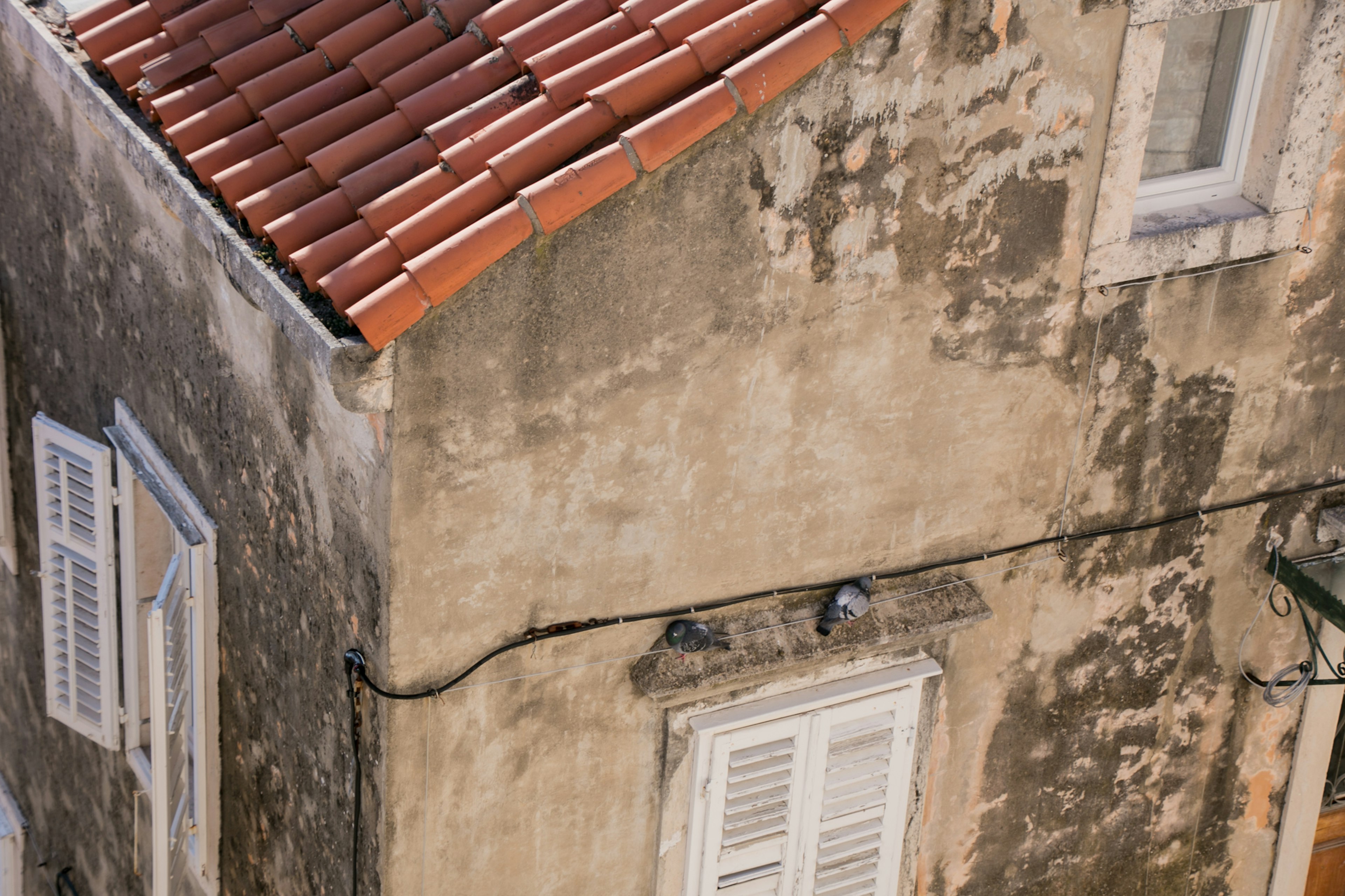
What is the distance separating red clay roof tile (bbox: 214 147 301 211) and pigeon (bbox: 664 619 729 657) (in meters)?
1.97

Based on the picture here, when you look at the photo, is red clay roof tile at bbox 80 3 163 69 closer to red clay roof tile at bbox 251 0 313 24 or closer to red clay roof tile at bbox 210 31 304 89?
red clay roof tile at bbox 251 0 313 24

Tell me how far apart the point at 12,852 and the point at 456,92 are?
695cm

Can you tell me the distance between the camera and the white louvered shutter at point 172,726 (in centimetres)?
605

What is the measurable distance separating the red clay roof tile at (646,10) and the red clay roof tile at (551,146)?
1.35 ft

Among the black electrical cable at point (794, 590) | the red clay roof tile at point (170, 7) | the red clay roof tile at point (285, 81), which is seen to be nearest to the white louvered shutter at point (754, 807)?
the black electrical cable at point (794, 590)

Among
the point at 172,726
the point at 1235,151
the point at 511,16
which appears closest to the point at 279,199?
the point at 511,16

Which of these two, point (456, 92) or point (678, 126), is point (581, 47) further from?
point (678, 126)

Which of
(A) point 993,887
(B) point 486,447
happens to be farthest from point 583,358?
(A) point 993,887

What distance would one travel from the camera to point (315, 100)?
4820 millimetres

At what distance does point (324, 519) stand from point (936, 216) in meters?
2.27

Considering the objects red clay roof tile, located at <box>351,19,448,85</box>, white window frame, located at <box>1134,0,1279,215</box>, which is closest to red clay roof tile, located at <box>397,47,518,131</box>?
red clay roof tile, located at <box>351,19,448,85</box>

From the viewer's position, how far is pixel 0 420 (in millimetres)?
7984

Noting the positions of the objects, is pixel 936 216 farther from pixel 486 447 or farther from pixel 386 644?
pixel 386 644

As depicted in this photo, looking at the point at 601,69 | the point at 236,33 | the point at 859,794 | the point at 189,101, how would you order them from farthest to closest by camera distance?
1. the point at 859,794
2. the point at 236,33
3. the point at 189,101
4. the point at 601,69
